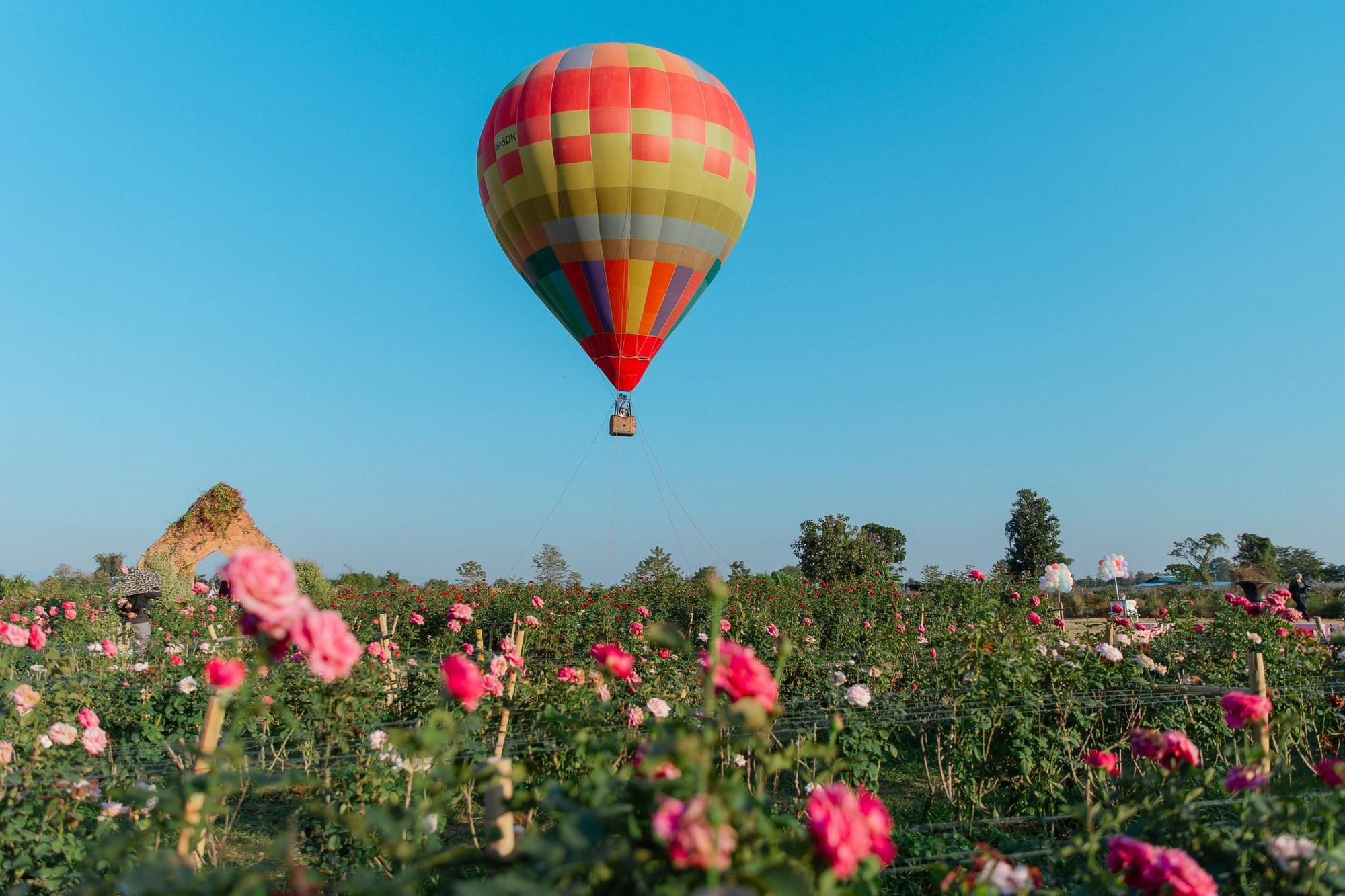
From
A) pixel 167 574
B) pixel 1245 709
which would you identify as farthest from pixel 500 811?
pixel 167 574

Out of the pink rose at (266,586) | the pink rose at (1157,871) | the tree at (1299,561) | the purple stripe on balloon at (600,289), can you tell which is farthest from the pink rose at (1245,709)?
the tree at (1299,561)

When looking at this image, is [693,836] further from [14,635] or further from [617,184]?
[617,184]

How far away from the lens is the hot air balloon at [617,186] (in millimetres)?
13734

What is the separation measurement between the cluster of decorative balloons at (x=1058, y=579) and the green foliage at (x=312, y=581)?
56.3 feet

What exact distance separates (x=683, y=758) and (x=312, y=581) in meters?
25.0

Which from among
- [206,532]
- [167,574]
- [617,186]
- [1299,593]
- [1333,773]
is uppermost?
[617,186]

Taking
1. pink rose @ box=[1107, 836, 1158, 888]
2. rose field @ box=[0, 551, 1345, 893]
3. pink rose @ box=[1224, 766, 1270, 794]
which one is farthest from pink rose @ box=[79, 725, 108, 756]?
pink rose @ box=[1224, 766, 1270, 794]

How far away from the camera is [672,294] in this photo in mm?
15406

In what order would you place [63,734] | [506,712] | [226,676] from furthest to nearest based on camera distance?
[506,712]
[63,734]
[226,676]

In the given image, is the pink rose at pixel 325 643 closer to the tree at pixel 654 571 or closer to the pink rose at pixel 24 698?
the pink rose at pixel 24 698

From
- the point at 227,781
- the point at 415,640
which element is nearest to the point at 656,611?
the point at 415,640

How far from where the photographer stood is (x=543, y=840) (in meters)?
1.51

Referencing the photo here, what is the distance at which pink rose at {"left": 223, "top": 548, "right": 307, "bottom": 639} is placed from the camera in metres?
1.65

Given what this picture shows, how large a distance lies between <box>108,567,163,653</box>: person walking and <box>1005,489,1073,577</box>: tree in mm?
42673
